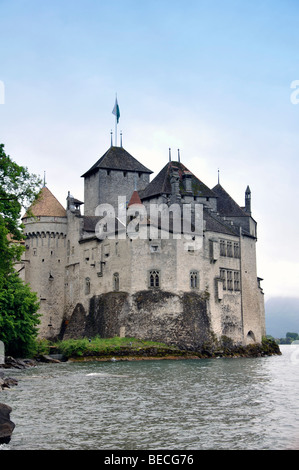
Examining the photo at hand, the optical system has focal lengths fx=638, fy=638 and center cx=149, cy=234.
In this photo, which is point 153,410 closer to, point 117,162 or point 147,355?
point 147,355

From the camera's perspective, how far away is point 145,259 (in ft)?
215

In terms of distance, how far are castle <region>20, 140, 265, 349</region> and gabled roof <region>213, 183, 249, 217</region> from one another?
13 centimetres

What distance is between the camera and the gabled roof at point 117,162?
8212 centimetres

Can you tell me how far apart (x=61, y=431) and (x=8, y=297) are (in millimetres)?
29108

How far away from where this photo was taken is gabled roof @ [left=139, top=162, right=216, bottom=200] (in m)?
75.1

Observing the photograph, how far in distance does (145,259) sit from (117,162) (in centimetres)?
2141

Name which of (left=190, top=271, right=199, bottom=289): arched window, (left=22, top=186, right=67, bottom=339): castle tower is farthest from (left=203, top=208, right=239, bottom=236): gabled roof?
(left=22, top=186, right=67, bottom=339): castle tower

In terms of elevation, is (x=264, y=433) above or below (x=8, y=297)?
below

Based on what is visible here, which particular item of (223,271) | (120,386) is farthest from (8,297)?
(223,271)

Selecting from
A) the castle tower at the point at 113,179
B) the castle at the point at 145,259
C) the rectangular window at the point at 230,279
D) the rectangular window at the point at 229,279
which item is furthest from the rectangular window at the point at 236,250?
the castle tower at the point at 113,179

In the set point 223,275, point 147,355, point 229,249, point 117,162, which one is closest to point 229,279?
point 223,275

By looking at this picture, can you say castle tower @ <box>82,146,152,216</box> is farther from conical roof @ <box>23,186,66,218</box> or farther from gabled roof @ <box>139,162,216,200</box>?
conical roof @ <box>23,186,66,218</box>
